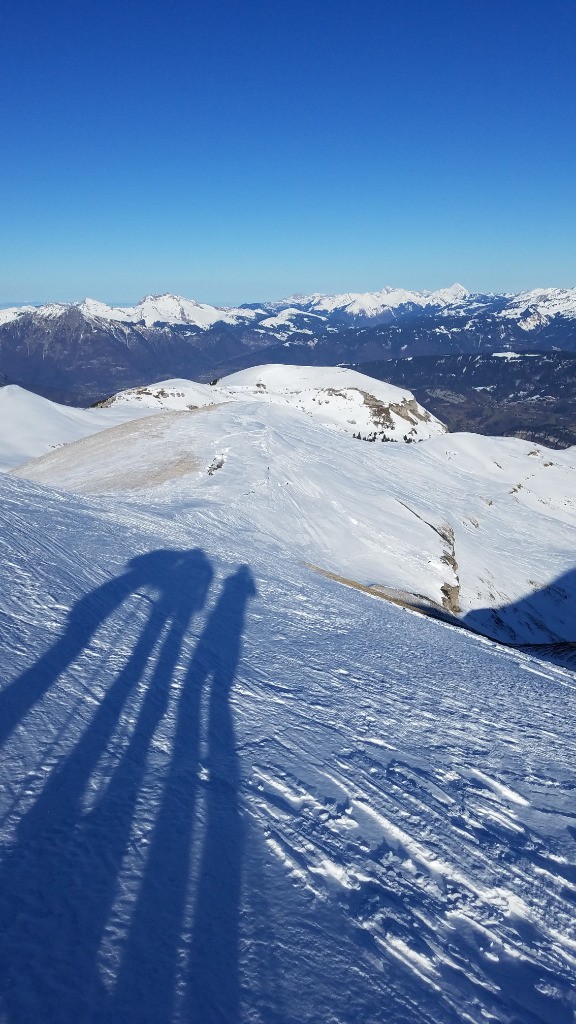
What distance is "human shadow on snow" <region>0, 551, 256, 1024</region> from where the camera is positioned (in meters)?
3.35

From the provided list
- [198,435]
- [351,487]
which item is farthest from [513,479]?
[198,435]

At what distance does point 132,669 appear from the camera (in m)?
7.55

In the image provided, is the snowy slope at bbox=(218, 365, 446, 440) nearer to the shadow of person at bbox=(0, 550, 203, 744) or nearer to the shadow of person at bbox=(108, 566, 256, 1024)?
the shadow of person at bbox=(0, 550, 203, 744)

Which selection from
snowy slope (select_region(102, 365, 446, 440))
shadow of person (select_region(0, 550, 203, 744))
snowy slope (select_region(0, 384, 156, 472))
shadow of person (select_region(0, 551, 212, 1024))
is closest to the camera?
shadow of person (select_region(0, 551, 212, 1024))

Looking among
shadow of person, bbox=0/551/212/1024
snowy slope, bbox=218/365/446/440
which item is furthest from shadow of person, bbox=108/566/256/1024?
snowy slope, bbox=218/365/446/440

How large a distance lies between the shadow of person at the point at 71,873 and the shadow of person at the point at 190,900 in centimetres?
26

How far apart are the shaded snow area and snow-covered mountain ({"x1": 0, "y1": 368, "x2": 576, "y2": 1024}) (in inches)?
0.9

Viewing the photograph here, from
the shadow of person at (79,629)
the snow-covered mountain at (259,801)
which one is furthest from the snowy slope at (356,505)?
the snow-covered mountain at (259,801)

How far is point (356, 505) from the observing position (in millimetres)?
31875

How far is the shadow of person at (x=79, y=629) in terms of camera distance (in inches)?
236

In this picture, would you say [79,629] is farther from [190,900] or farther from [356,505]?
[356,505]

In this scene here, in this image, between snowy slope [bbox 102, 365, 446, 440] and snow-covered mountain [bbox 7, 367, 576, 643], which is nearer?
snow-covered mountain [bbox 7, 367, 576, 643]

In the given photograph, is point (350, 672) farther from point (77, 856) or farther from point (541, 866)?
point (77, 856)

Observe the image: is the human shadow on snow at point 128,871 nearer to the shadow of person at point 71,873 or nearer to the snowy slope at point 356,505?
the shadow of person at point 71,873
